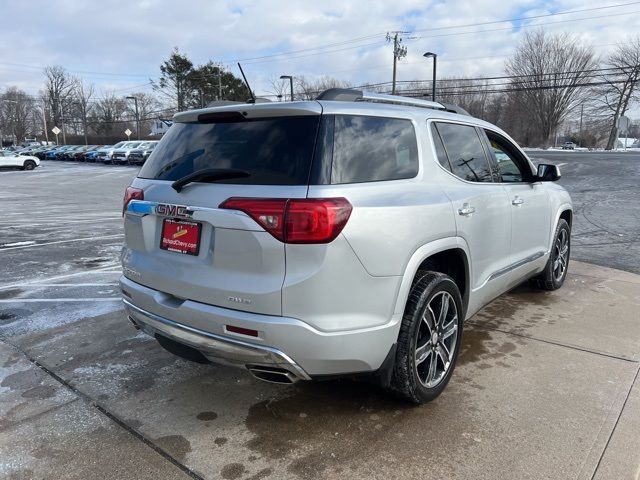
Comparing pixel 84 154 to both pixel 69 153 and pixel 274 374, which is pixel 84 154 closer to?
pixel 69 153

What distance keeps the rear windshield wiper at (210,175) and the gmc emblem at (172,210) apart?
104 mm

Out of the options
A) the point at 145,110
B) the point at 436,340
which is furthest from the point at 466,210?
the point at 145,110

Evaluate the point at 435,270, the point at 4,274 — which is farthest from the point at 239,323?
the point at 4,274

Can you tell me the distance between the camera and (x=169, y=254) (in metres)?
2.88

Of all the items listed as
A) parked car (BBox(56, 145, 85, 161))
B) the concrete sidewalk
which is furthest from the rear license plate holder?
parked car (BBox(56, 145, 85, 161))

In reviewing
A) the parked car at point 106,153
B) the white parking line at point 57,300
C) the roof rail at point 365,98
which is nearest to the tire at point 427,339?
the roof rail at point 365,98

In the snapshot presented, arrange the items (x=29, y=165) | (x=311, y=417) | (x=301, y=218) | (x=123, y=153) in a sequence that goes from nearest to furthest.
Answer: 1. (x=301, y=218)
2. (x=311, y=417)
3. (x=29, y=165)
4. (x=123, y=153)

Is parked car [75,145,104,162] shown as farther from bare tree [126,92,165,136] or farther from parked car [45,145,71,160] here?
bare tree [126,92,165,136]

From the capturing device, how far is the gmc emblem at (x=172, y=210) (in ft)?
8.99

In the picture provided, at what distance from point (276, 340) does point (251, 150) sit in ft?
3.34

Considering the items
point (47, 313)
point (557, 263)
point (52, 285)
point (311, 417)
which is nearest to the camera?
point (311, 417)

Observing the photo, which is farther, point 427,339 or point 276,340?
point 427,339

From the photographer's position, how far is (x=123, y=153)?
41781 millimetres

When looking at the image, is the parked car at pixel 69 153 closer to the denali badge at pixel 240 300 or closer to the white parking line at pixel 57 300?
the white parking line at pixel 57 300
